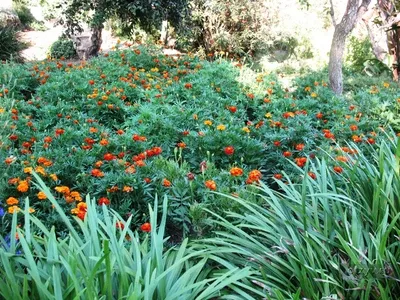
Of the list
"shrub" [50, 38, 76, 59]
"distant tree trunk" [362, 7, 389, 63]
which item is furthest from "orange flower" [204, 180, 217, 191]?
"shrub" [50, 38, 76, 59]

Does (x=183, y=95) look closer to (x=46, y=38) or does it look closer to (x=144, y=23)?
(x=144, y=23)

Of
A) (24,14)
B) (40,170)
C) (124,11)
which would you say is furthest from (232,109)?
(24,14)

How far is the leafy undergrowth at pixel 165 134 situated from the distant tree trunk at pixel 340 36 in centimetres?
26

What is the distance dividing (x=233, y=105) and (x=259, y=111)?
0.27 m

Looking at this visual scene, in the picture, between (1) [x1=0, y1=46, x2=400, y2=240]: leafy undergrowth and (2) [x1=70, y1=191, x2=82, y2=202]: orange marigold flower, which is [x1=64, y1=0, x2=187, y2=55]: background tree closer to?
(1) [x1=0, y1=46, x2=400, y2=240]: leafy undergrowth

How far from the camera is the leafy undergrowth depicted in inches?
104

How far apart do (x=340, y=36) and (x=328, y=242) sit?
4.06m

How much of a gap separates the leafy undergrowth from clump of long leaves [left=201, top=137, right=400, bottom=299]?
0.23 metres

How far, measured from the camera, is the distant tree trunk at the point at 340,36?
17.5 feet

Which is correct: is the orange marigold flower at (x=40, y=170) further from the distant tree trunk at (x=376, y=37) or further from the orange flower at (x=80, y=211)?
the distant tree trunk at (x=376, y=37)

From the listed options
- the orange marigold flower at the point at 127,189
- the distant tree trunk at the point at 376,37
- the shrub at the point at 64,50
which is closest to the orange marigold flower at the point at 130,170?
the orange marigold flower at the point at 127,189

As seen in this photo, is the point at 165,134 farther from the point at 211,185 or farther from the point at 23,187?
the point at 23,187

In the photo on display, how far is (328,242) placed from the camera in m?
2.06

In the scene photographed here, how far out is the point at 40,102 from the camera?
4.32 metres
